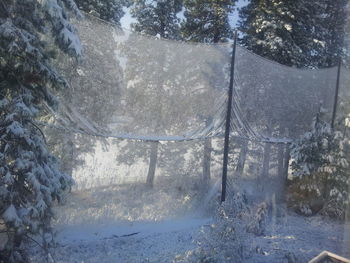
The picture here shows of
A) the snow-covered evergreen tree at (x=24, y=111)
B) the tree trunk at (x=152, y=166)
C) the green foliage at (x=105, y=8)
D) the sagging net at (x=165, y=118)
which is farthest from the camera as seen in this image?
the tree trunk at (x=152, y=166)

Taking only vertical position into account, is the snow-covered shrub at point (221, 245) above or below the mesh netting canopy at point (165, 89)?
below

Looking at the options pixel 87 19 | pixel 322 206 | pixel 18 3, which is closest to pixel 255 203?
pixel 322 206

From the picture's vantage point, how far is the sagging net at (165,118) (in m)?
7.44

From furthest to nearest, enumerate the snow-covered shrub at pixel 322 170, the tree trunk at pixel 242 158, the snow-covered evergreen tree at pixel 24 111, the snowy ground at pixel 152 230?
1. the tree trunk at pixel 242 158
2. the snow-covered shrub at pixel 322 170
3. the snowy ground at pixel 152 230
4. the snow-covered evergreen tree at pixel 24 111

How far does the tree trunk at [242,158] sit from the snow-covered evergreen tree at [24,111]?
8.20 meters

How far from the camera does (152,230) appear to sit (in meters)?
8.39

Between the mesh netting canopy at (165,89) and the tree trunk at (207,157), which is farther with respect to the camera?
the tree trunk at (207,157)

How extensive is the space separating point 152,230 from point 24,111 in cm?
515

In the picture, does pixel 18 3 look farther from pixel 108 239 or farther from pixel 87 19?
pixel 108 239

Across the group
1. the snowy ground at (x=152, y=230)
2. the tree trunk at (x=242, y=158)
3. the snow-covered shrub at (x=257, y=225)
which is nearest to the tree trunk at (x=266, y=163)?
the tree trunk at (x=242, y=158)

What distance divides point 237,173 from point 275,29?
18.9ft

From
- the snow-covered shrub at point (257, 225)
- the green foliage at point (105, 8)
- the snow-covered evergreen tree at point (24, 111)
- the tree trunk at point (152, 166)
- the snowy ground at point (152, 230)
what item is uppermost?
the green foliage at point (105, 8)

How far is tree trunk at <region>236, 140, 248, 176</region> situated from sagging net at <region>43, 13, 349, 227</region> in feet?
0.12

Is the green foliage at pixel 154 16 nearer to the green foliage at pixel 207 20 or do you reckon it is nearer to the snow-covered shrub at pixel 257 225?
the green foliage at pixel 207 20
